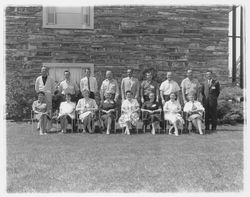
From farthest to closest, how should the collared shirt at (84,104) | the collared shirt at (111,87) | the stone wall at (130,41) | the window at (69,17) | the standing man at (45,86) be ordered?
the window at (69,17) < the stone wall at (130,41) < the collared shirt at (111,87) < the standing man at (45,86) < the collared shirt at (84,104)

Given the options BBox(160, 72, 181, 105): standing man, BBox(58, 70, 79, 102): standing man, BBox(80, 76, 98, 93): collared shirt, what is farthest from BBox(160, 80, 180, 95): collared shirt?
BBox(58, 70, 79, 102): standing man

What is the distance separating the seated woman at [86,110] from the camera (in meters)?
9.48

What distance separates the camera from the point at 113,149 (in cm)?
726

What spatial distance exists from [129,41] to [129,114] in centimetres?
482

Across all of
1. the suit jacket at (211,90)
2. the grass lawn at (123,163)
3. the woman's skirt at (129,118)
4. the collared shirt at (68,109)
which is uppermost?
the suit jacket at (211,90)

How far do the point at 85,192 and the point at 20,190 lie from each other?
0.76m

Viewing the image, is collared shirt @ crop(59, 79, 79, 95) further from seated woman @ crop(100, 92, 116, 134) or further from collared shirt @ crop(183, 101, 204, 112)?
collared shirt @ crop(183, 101, 204, 112)

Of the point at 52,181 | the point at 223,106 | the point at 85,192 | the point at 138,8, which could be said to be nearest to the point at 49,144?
the point at 52,181

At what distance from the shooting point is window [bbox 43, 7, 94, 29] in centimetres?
1336

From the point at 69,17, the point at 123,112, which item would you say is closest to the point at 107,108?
the point at 123,112

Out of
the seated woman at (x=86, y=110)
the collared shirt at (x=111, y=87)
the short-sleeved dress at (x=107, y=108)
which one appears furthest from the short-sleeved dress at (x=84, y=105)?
the collared shirt at (x=111, y=87)

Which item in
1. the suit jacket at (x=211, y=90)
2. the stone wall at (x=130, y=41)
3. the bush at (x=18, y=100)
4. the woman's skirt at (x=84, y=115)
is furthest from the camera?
the stone wall at (x=130, y=41)

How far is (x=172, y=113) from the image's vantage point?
9.60m

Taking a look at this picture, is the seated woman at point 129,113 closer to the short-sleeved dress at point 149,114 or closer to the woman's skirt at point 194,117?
the short-sleeved dress at point 149,114
